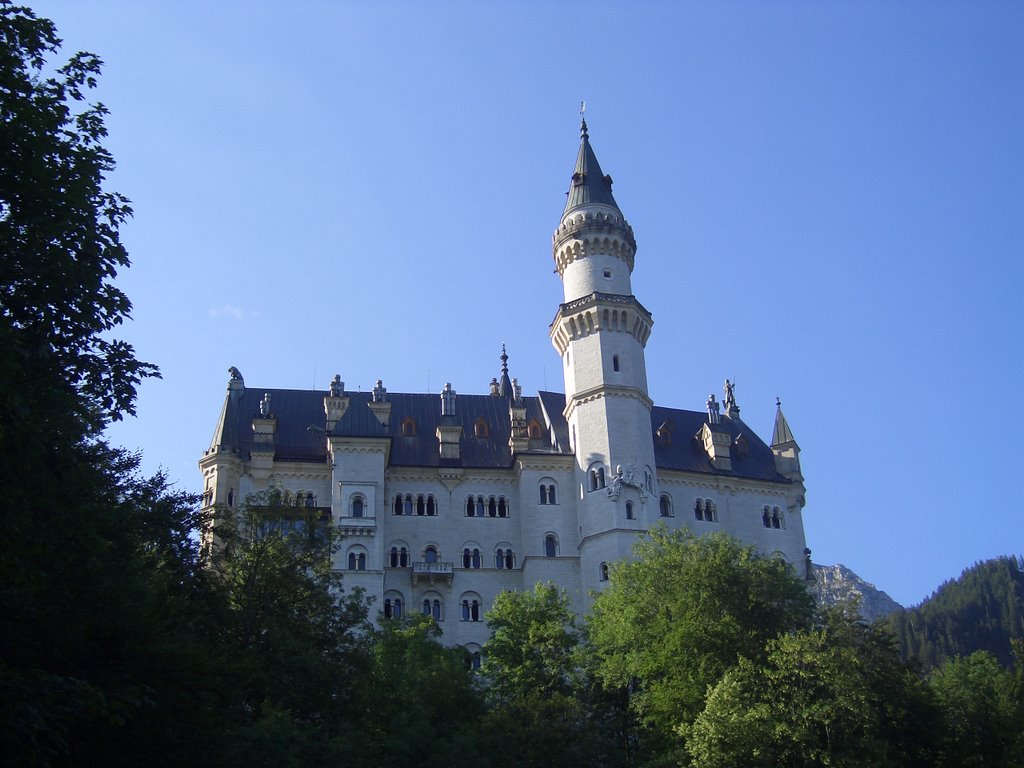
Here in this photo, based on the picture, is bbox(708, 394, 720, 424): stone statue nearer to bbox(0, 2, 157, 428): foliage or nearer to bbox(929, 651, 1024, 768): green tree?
bbox(929, 651, 1024, 768): green tree

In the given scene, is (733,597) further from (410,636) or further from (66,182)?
(66,182)

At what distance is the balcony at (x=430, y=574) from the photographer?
66.4m

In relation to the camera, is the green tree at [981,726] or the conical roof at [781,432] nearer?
the green tree at [981,726]

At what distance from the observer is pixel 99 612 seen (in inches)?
874

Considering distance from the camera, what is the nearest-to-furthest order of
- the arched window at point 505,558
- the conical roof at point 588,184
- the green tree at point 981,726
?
the green tree at point 981,726, the arched window at point 505,558, the conical roof at point 588,184

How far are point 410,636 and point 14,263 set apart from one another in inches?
1273

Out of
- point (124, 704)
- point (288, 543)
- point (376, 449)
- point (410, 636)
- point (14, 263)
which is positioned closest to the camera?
point (124, 704)

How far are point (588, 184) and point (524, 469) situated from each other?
66.6ft

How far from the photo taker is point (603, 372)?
68750 millimetres

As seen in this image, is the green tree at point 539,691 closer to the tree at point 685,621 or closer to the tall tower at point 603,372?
the tree at point 685,621

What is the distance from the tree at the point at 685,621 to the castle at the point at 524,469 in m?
14.2

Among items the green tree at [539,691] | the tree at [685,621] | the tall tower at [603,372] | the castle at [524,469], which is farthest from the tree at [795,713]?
the tall tower at [603,372]

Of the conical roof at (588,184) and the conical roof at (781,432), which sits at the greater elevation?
the conical roof at (588,184)

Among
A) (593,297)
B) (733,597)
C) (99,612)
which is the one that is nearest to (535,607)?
(733,597)
